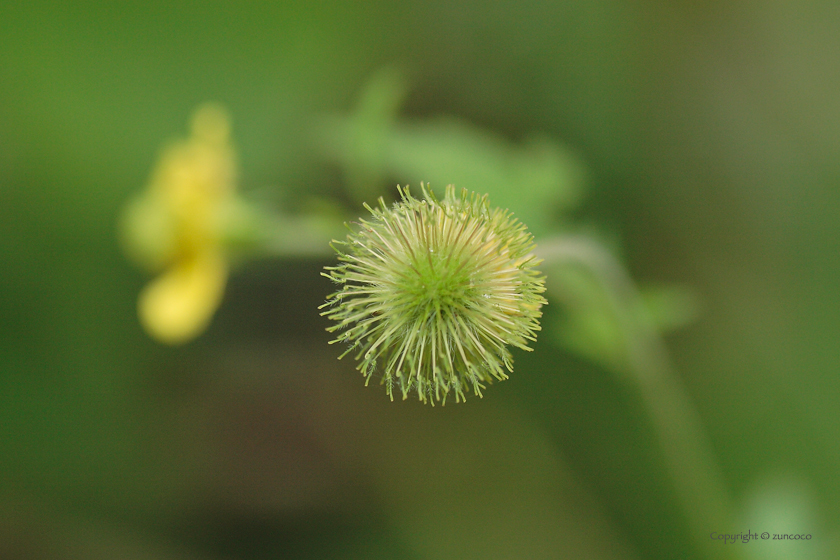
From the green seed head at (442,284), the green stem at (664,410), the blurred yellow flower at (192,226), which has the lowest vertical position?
the green seed head at (442,284)

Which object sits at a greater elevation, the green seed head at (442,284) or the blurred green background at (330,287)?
the blurred green background at (330,287)

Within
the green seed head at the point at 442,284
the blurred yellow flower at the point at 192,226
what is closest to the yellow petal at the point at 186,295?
the blurred yellow flower at the point at 192,226

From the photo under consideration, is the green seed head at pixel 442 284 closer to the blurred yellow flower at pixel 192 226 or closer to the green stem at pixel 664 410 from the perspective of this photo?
A: the green stem at pixel 664 410

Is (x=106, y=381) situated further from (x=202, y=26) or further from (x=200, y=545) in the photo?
(x=202, y=26)

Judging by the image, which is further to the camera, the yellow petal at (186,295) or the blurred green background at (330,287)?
the blurred green background at (330,287)

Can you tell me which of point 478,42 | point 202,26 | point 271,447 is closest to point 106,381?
point 271,447

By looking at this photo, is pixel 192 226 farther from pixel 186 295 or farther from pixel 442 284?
pixel 442 284
